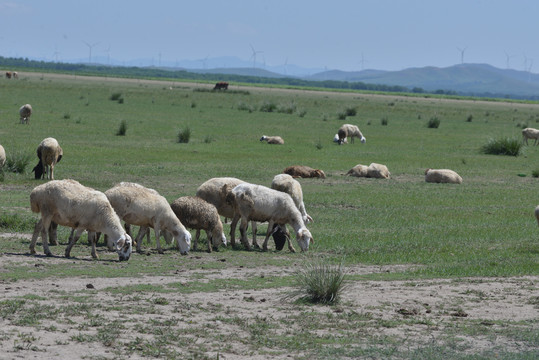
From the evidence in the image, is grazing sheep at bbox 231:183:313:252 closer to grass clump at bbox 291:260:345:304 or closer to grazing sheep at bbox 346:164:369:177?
grass clump at bbox 291:260:345:304

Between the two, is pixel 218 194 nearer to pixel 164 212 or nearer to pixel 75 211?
pixel 164 212

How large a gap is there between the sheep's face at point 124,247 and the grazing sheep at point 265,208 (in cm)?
305

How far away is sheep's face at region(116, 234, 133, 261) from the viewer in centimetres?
1360

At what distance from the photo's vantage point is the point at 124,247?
1364 centimetres

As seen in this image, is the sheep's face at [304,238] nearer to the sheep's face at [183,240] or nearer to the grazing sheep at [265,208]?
the grazing sheep at [265,208]

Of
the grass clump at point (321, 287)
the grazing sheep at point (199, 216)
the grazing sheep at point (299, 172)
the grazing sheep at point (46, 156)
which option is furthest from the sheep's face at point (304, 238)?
the grazing sheep at point (299, 172)

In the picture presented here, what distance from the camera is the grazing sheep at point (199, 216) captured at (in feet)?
51.2

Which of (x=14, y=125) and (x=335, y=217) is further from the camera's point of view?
(x=14, y=125)

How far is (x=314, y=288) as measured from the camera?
440 inches

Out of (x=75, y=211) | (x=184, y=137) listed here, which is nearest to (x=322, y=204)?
(x=75, y=211)

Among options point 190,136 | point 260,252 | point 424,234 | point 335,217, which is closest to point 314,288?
point 260,252

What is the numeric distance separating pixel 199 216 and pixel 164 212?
3.24 feet

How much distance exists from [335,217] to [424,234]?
2646 mm

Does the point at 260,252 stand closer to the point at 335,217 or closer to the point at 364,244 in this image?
the point at 364,244
